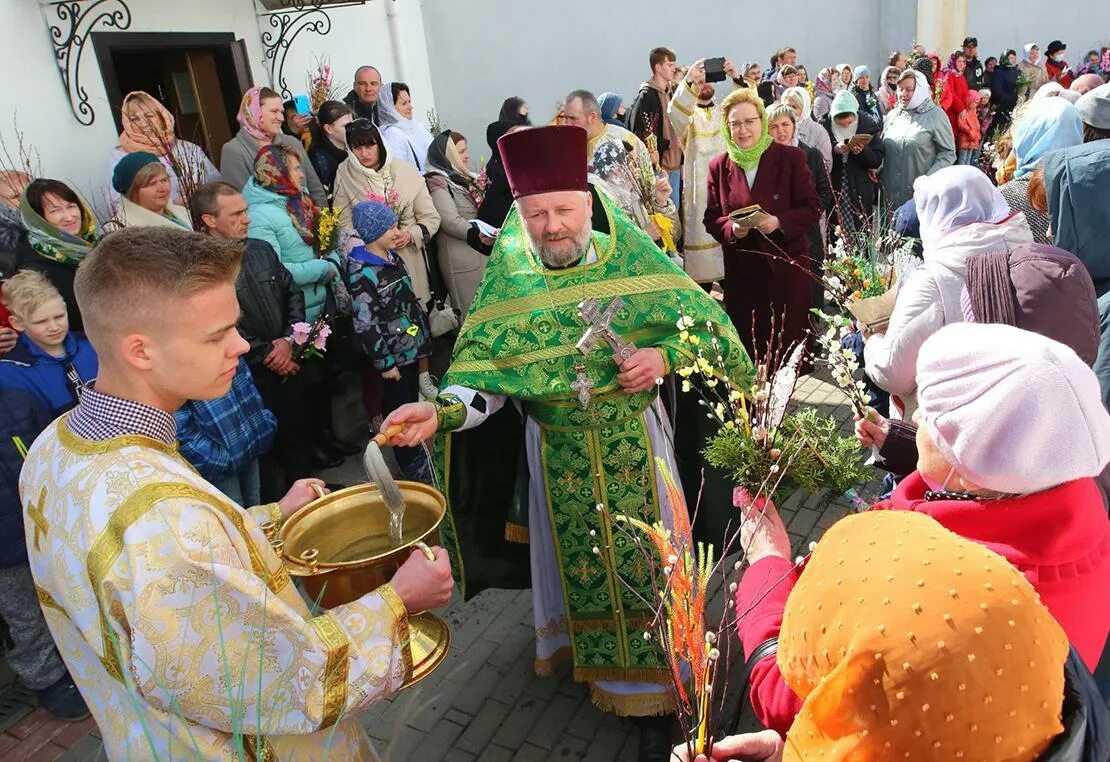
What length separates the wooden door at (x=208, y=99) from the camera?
24.7ft

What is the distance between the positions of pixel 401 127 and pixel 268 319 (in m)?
4.23

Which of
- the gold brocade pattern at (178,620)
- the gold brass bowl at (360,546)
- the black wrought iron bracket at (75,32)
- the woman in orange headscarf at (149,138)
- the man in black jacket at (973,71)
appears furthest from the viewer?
the man in black jacket at (973,71)

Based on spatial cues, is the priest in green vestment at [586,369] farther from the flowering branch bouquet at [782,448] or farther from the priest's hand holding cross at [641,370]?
the flowering branch bouquet at [782,448]

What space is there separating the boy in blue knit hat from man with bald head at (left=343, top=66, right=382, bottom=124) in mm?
3420

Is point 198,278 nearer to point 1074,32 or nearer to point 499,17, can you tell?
point 499,17

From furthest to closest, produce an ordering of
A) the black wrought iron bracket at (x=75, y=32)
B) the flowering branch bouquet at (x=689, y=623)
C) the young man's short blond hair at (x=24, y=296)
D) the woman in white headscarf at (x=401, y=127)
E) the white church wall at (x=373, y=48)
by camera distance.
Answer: the white church wall at (x=373, y=48)
the woman in white headscarf at (x=401, y=127)
the black wrought iron bracket at (x=75, y=32)
the young man's short blond hair at (x=24, y=296)
the flowering branch bouquet at (x=689, y=623)

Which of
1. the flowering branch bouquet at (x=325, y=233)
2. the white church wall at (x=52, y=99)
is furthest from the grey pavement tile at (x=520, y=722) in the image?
the white church wall at (x=52, y=99)

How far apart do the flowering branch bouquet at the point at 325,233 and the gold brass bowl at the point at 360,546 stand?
383 centimetres

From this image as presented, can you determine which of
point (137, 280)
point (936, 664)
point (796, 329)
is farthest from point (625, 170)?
point (936, 664)

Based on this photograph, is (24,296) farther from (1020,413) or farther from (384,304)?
(1020,413)

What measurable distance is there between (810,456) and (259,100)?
5.95 meters

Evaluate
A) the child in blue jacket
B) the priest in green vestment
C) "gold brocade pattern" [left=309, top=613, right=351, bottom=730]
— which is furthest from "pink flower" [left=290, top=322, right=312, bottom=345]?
"gold brocade pattern" [left=309, top=613, right=351, bottom=730]

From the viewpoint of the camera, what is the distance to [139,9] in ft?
20.7

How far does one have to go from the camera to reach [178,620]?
1459 millimetres
